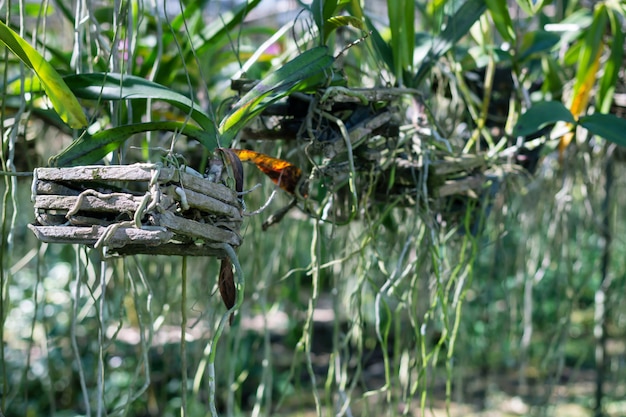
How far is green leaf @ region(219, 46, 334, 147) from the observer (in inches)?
24.2

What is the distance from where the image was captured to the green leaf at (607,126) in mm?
854

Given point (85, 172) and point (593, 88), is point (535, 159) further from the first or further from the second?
point (85, 172)

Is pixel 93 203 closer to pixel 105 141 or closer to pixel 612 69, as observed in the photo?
pixel 105 141

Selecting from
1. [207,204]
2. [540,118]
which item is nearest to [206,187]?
[207,204]

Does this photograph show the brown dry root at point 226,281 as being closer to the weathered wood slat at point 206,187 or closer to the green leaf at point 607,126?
the weathered wood slat at point 206,187

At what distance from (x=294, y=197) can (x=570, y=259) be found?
83 centimetres

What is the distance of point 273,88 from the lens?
621 mm

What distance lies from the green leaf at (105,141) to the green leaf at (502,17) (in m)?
0.48

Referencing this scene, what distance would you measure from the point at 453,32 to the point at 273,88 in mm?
372

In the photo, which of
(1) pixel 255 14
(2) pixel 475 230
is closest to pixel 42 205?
(2) pixel 475 230

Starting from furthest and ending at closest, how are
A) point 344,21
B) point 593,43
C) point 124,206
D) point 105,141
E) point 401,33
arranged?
point 593,43 → point 401,33 → point 344,21 → point 105,141 → point 124,206

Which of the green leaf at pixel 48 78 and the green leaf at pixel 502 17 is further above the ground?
the green leaf at pixel 502 17

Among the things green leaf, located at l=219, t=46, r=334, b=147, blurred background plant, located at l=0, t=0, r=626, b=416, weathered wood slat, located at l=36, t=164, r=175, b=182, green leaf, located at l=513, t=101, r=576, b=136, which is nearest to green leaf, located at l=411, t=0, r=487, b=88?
blurred background plant, located at l=0, t=0, r=626, b=416

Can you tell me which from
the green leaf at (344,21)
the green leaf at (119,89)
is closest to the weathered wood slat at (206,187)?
the green leaf at (119,89)
